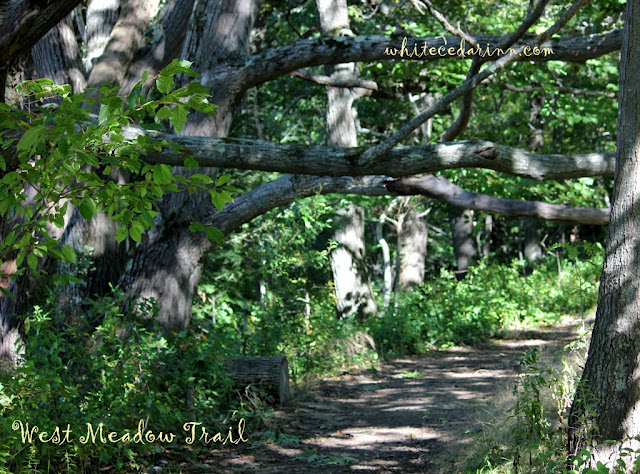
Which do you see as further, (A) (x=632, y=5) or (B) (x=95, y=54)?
(B) (x=95, y=54)

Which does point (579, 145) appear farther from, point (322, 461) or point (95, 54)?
point (322, 461)

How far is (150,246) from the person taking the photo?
8031 mm

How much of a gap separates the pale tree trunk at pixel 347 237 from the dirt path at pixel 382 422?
2215 mm

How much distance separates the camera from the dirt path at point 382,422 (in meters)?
5.97

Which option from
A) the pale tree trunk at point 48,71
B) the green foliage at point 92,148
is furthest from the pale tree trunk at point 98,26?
the green foliage at point 92,148

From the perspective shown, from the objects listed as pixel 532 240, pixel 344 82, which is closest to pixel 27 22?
pixel 344 82

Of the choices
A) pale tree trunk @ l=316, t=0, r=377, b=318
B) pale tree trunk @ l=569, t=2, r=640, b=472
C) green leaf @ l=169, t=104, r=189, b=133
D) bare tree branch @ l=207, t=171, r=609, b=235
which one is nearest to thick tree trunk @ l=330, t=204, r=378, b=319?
pale tree trunk @ l=316, t=0, r=377, b=318

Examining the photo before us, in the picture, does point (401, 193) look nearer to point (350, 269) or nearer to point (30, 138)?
point (30, 138)

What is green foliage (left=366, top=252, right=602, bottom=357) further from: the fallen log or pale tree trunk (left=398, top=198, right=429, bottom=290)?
the fallen log

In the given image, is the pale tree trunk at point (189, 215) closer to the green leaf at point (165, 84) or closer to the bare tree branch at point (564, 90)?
the green leaf at point (165, 84)

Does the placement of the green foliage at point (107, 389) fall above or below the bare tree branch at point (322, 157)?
below

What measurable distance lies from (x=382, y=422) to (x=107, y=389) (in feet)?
11.3

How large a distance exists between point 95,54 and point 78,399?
580cm

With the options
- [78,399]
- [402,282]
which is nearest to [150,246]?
[78,399]
